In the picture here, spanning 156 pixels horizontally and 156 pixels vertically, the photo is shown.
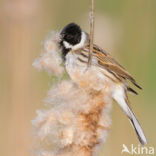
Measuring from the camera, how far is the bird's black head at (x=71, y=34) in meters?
2.25

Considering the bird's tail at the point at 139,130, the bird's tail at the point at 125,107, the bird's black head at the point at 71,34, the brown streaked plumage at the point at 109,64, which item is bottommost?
the bird's tail at the point at 139,130

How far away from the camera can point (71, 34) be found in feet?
7.58

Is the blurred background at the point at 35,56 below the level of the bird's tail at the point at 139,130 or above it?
above

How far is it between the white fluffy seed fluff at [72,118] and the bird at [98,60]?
0.53 meters

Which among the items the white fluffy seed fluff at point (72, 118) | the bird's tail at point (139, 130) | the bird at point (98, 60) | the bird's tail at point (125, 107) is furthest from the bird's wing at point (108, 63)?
the white fluffy seed fluff at point (72, 118)

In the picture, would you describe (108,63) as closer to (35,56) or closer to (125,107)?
(125,107)

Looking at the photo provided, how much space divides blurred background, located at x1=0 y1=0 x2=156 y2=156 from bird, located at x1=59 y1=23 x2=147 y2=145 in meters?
0.10

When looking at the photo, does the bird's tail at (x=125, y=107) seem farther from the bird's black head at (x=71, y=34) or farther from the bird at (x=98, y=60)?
the bird's black head at (x=71, y=34)

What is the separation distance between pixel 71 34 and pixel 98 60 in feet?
0.71

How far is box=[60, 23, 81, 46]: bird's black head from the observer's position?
2.25 metres

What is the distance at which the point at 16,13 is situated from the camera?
2.08 metres

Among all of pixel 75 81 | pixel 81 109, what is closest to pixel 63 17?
pixel 75 81
